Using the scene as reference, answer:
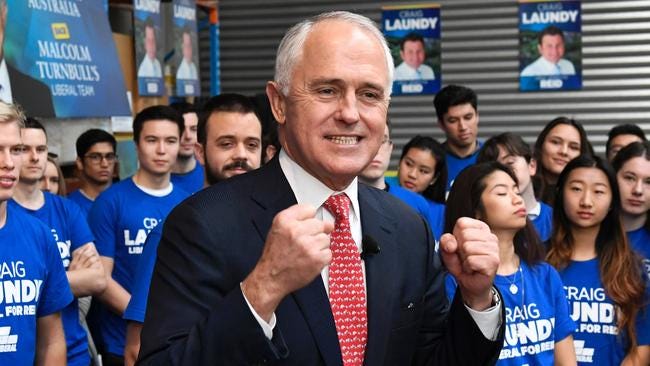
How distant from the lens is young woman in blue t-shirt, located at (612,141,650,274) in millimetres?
5734

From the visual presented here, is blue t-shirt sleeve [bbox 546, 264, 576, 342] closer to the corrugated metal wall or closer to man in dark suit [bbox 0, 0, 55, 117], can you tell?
man in dark suit [bbox 0, 0, 55, 117]

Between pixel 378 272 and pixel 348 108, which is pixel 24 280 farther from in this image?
pixel 348 108

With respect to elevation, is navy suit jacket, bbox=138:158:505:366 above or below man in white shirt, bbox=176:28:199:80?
below

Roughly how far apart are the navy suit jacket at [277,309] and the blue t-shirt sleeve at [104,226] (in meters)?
3.66

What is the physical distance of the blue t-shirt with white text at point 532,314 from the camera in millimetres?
4293

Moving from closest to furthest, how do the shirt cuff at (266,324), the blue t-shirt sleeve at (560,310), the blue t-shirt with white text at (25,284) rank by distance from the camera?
the shirt cuff at (266,324), the blue t-shirt with white text at (25,284), the blue t-shirt sleeve at (560,310)

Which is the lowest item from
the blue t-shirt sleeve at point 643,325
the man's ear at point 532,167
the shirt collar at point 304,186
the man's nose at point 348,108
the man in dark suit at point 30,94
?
the blue t-shirt sleeve at point 643,325

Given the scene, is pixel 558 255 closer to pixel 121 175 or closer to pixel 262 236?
pixel 262 236

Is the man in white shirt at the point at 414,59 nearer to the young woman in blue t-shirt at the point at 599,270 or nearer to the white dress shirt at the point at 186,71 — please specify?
the white dress shirt at the point at 186,71

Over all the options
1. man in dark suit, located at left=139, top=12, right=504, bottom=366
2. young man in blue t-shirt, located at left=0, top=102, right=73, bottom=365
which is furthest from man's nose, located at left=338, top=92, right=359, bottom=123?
young man in blue t-shirt, located at left=0, top=102, right=73, bottom=365

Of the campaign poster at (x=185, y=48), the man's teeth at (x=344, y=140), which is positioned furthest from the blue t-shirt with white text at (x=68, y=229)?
the campaign poster at (x=185, y=48)

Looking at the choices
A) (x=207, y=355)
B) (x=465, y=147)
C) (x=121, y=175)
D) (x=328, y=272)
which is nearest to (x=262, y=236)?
(x=328, y=272)

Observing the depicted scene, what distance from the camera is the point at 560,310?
4531 mm

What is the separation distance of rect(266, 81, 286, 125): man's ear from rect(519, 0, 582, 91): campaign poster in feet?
30.6
